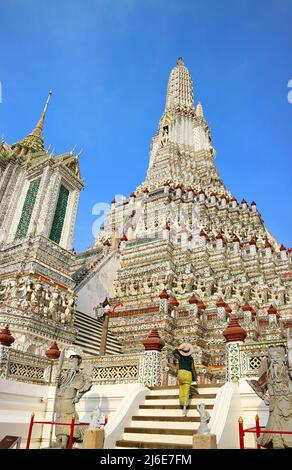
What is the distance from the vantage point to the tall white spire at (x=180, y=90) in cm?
6038

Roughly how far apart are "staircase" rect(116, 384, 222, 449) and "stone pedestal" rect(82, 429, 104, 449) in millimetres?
1145

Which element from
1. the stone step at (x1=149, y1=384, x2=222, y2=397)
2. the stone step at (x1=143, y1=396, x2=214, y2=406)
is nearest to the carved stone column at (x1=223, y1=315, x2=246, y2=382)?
the stone step at (x1=149, y1=384, x2=222, y2=397)

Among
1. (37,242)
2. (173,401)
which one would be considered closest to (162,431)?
(173,401)

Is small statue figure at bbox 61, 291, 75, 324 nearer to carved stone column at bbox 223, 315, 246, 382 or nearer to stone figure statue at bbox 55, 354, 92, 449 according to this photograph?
stone figure statue at bbox 55, 354, 92, 449

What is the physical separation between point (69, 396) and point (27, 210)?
14.1 m

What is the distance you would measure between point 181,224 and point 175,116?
27.7 metres

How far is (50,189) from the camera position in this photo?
19906 millimetres

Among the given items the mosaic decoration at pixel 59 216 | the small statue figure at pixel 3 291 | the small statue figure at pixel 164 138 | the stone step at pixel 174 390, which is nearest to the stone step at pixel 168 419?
the stone step at pixel 174 390

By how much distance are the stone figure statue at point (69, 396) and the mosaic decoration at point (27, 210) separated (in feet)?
42.0

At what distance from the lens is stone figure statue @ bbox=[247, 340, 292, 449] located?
18.6ft

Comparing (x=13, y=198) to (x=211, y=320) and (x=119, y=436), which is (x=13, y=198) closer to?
(x=211, y=320)

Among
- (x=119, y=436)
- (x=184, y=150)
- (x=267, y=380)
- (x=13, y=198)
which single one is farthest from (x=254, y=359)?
(x=184, y=150)
